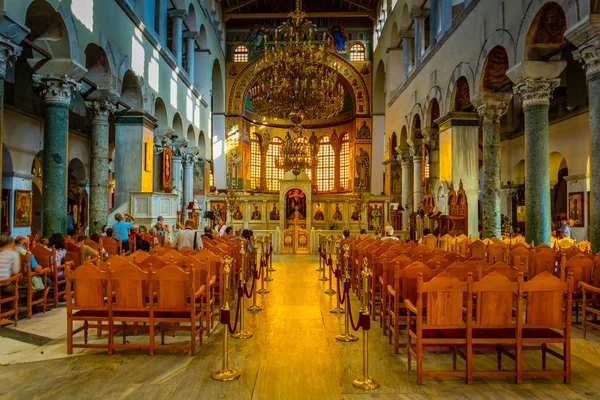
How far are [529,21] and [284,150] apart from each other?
11363 mm

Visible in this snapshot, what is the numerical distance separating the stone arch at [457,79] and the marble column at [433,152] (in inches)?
99.1

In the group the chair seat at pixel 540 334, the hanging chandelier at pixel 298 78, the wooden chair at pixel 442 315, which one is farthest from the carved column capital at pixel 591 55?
the hanging chandelier at pixel 298 78

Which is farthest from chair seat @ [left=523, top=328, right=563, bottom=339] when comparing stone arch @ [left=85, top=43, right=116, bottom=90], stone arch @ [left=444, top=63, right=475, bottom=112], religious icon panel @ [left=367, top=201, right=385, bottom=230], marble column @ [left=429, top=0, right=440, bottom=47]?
religious icon panel @ [left=367, top=201, right=385, bottom=230]

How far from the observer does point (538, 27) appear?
394 inches

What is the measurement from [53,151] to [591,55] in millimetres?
10479

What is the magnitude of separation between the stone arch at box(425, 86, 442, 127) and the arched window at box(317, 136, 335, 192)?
17.1 m

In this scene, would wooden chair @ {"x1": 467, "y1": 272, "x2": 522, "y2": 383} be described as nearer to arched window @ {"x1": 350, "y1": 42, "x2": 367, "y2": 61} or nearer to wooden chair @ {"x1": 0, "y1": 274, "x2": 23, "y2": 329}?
wooden chair @ {"x1": 0, "y1": 274, "x2": 23, "y2": 329}

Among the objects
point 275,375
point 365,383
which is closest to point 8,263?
point 275,375

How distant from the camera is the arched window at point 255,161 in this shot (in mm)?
34250

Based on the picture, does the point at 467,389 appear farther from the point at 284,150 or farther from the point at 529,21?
the point at 284,150

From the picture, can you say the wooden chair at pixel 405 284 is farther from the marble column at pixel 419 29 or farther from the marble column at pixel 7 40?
the marble column at pixel 419 29

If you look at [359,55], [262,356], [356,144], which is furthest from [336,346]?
[359,55]

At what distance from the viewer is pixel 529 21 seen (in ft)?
32.5

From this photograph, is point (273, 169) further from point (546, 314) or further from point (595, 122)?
point (546, 314)
